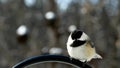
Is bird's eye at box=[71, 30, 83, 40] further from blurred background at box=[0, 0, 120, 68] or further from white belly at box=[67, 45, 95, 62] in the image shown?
blurred background at box=[0, 0, 120, 68]

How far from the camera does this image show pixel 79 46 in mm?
2246

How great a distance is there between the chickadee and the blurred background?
5.53 meters

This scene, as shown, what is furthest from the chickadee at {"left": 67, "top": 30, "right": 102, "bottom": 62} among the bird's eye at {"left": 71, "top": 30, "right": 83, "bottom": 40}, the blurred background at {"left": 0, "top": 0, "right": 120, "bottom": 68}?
the blurred background at {"left": 0, "top": 0, "right": 120, "bottom": 68}

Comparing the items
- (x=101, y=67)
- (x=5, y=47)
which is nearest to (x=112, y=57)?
(x=101, y=67)

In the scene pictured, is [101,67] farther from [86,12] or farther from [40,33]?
[40,33]

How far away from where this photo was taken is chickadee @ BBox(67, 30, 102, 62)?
7.22 feet

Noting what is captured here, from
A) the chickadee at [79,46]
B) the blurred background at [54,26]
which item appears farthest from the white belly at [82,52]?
the blurred background at [54,26]

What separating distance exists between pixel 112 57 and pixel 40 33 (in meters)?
2.87

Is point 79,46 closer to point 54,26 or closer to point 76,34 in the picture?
point 76,34

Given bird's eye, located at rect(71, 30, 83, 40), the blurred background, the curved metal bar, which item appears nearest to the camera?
the curved metal bar

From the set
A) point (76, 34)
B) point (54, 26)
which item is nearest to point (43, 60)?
point (76, 34)

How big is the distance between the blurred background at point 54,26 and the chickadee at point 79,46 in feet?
18.1

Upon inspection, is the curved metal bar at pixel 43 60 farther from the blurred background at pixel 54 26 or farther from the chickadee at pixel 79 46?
the blurred background at pixel 54 26

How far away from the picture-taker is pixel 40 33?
1277cm
